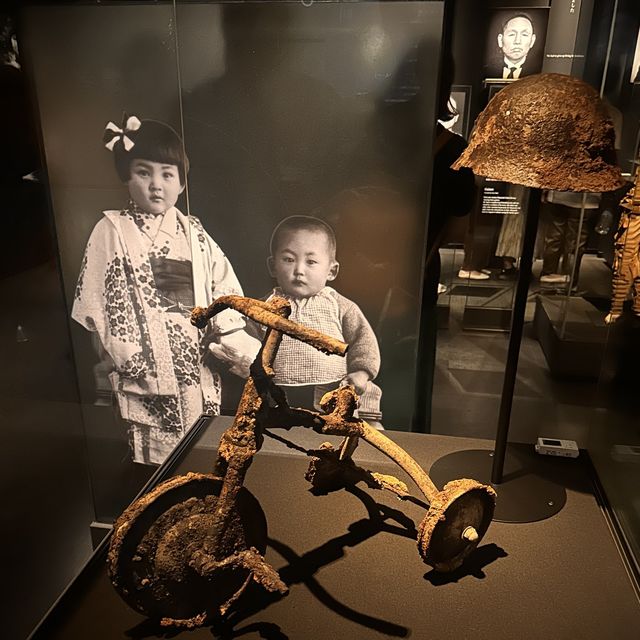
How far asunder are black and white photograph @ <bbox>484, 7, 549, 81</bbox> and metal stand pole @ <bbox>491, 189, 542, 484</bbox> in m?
0.53

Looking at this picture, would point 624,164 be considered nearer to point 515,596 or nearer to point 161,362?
point 515,596

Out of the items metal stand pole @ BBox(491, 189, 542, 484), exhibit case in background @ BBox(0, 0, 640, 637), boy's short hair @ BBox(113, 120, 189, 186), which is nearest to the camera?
metal stand pole @ BBox(491, 189, 542, 484)

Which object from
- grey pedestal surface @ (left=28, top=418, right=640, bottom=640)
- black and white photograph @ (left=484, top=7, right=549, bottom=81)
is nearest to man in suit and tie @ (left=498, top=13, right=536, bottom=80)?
black and white photograph @ (left=484, top=7, right=549, bottom=81)

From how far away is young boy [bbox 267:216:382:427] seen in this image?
221 centimetres

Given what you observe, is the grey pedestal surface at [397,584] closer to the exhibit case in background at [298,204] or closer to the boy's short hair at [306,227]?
the exhibit case in background at [298,204]

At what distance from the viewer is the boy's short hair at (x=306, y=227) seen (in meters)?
2.17

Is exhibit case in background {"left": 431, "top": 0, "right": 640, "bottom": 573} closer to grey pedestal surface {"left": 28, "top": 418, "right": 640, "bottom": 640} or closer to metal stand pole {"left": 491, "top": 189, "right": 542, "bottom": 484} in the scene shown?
grey pedestal surface {"left": 28, "top": 418, "right": 640, "bottom": 640}

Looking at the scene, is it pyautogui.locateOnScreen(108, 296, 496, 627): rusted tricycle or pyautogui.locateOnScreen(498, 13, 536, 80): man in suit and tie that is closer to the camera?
pyautogui.locateOnScreen(108, 296, 496, 627): rusted tricycle

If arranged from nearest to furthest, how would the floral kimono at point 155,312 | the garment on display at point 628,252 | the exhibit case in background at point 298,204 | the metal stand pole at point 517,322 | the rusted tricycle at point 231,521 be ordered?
the rusted tricycle at point 231,521, the metal stand pole at point 517,322, the garment on display at point 628,252, the exhibit case in background at point 298,204, the floral kimono at point 155,312

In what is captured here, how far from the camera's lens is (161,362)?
248cm

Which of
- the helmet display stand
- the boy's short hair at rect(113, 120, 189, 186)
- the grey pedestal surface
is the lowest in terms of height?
the grey pedestal surface

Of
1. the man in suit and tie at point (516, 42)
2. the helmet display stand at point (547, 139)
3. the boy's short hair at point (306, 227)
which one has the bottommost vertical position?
the boy's short hair at point (306, 227)

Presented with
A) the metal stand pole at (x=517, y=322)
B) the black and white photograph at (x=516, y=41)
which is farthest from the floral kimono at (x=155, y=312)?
the black and white photograph at (x=516, y=41)

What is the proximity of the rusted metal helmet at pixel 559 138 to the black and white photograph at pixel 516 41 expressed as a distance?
436mm
